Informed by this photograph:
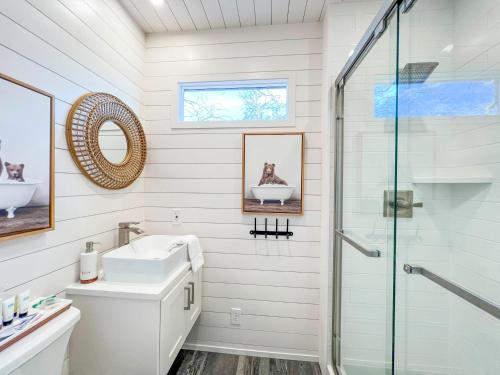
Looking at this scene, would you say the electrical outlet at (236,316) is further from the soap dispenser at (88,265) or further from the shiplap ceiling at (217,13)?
the shiplap ceiling at (217,13)

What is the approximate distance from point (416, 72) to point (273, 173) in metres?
1.06

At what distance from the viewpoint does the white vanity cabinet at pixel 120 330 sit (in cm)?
131

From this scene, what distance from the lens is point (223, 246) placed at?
2.05 m

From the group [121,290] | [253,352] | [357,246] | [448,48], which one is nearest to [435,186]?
[357,246]

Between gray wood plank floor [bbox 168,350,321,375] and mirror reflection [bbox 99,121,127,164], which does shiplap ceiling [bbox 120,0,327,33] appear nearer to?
mirror reflection [bbox 99,121,127,164]

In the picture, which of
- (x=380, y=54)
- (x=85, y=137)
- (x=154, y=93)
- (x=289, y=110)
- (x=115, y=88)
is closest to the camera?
(x=380, y=54)

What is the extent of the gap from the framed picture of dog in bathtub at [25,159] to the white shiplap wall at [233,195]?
3.01 feet

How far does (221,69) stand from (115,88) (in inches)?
31.3

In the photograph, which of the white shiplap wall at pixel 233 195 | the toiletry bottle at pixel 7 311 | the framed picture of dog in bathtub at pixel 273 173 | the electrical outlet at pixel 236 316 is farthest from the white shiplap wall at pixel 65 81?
the electrical outlet at pixel 236 316

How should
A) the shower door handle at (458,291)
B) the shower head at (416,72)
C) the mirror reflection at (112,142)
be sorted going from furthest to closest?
the mirror reflection at (112,142) < the shower head at (416,72) < the shower door handle at (458,291)

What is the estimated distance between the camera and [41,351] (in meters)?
0.96

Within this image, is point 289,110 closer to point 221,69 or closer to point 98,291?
point 221,69

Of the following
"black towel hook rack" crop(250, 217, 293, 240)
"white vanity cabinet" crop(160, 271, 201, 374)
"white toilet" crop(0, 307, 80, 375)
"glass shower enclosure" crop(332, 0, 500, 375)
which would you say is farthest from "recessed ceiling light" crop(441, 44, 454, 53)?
"white toilet" crop(0, 307, 80, 375)

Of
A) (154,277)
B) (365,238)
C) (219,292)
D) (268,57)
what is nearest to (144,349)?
(154,277)
